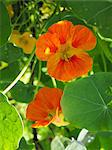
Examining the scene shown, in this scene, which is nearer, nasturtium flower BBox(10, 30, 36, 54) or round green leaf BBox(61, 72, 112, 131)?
round green leaf BBox(61, 72, 112, 131)

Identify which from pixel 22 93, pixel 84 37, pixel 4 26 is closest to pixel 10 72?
pixel 22 93

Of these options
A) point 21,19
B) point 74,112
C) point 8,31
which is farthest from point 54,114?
point 21,19

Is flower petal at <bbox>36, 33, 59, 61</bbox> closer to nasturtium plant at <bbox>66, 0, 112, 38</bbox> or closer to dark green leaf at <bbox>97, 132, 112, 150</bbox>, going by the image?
nasturtium plant at <bbox>66, 0, 112, 38</bbox>

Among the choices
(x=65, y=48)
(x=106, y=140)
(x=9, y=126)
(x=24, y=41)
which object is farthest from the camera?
(x=24, y=41)

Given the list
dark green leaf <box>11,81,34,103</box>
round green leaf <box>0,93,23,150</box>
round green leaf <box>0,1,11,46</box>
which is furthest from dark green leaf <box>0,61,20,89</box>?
round green leaf <box>0,93,23,150</box>

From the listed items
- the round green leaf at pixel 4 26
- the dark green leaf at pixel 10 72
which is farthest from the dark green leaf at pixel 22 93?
the round green leaf at pixel 4 26

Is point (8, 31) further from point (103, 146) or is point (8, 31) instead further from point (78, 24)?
point (103, 146)

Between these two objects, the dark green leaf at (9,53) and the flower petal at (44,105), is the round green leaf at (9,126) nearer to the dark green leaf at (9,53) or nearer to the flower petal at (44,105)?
the flower petal at (44,105)

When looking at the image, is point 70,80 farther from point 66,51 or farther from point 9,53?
point 9,53
